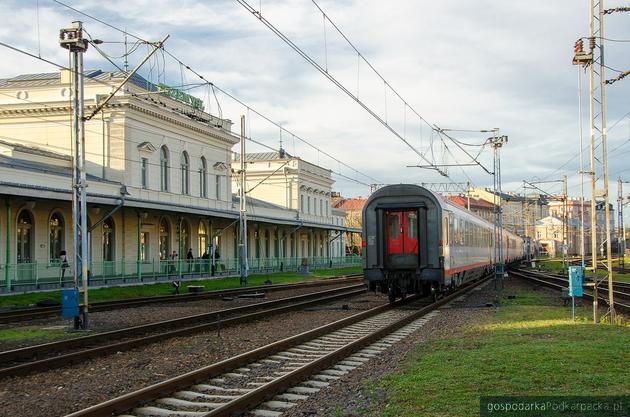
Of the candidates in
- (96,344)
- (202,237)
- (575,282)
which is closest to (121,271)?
(202,237)

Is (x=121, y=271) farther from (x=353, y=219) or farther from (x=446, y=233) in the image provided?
(x=353, y=219)

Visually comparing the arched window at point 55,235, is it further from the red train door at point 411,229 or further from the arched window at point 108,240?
the red train door at point 411,229

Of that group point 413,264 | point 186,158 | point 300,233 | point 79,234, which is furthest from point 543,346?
point 300,233

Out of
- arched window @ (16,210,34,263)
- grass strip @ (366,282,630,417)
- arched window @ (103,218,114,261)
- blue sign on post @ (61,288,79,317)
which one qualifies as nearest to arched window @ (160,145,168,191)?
arched window @ (103,218,114,261)

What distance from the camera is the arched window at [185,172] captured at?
168ft

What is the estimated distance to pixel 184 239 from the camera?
48.0 meters

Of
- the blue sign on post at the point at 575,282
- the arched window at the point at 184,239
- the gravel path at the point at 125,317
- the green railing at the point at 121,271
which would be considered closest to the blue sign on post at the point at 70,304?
the gravel path at the point at 125,317

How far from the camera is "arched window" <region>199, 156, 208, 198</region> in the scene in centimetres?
5402

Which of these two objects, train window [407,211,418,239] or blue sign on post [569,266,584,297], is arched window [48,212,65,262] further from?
blue sign on post [569,266,584,297]

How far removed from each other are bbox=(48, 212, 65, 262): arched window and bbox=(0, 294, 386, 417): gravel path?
21070 millimetres

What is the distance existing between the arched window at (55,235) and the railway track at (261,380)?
23.5m

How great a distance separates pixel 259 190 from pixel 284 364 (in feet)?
210

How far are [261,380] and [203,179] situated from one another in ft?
149

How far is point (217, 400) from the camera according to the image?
27.7ft
